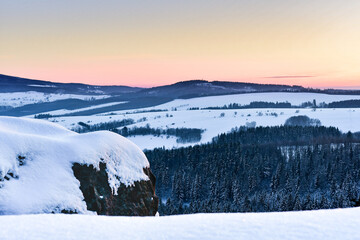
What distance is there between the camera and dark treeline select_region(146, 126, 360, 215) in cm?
9361

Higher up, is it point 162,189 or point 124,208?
point 124,208

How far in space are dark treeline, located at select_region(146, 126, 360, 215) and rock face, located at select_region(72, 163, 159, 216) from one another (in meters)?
51.4

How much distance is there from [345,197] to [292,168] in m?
39.7

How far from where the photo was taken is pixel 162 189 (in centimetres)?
12294

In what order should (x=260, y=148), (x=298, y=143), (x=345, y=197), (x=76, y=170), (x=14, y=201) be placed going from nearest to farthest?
1. (x=14, y=201)
2. (x=76, y=170)
3. (x=345, y=197)
4. (x=260, y=148)
5. (x=298, y=143)

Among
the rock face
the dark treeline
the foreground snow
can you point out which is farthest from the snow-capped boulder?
the dark treeline

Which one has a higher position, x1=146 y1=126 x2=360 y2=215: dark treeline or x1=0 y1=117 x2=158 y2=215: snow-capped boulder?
x1=0 y1=117 x2=158 y2=215: snow-capped boulder

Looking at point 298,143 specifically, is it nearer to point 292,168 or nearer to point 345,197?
point 292,168

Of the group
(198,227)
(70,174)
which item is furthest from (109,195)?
(198,227)

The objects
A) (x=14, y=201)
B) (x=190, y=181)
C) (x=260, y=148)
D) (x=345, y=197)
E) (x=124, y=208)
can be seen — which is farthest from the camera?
(x=260, y=148)

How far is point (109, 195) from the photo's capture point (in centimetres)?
3228

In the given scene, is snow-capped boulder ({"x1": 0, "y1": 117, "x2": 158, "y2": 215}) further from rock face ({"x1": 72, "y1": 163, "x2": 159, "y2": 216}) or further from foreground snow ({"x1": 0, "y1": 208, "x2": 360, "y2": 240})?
foreground snow ({"x1": 0, "y1": 208, "x2": 360, "y2": 240})

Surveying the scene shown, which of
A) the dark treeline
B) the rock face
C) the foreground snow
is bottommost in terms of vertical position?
the dark treeline

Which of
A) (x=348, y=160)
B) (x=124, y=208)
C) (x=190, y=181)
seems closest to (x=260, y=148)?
(x=348, y=160)
